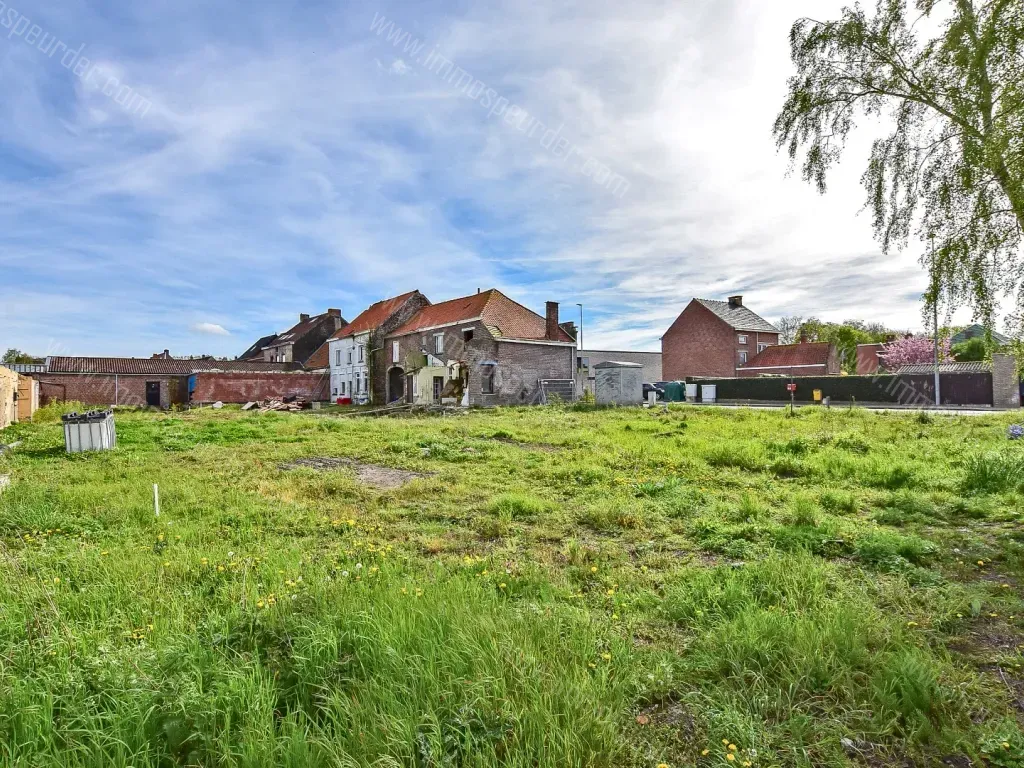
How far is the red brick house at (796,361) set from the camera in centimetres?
4978

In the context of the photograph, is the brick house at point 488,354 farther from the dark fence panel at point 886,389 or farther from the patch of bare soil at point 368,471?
the patch of bare soil at point 368,471

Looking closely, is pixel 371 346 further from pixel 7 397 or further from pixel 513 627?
pixel 513 627

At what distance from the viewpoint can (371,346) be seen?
4244 cm

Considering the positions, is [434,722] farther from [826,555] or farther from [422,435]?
[422,435]

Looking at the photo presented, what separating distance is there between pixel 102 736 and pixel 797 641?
3827mm

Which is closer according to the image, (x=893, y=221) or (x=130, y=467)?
(x=893, y=221)

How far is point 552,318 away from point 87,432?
1097 inches

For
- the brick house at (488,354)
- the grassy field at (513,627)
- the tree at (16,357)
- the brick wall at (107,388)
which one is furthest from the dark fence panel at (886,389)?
the tree at (16,357)

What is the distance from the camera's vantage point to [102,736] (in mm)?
2477

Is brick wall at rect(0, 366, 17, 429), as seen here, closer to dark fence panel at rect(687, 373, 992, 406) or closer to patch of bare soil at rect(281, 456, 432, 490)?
patch of bare soil at rect(281, 456, 432, 490)

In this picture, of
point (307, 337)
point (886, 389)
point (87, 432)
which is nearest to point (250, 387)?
point (307, 337)

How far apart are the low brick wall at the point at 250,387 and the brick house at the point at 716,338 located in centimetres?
3819

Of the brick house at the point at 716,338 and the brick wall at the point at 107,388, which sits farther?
the brick house at the point at 716,338

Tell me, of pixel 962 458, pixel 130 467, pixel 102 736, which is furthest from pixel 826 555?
pixel 130 467
